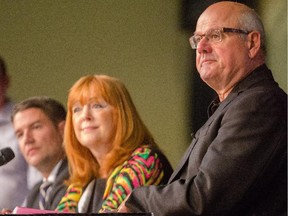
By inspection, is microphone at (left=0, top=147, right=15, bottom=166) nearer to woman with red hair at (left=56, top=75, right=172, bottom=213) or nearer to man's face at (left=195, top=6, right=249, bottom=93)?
woman with red hair at (left=56, top=75, right=172, bottom=213)

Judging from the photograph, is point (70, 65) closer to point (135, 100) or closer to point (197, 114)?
point (135, 100)

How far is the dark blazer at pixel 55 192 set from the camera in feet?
12.1

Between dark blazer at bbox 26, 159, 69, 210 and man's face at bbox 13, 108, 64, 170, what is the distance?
0.27 feet

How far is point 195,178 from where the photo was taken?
111 inches

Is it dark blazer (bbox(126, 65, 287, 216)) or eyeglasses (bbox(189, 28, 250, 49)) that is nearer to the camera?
dark blazer (bbox(126, 65, 287, 216))

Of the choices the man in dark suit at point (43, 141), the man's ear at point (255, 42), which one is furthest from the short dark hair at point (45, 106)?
the man's ear at point (255, 42)

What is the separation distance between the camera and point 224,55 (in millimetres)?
3123

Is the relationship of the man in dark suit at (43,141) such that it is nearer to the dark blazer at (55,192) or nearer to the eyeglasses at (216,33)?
the dark blazer at (55,192)

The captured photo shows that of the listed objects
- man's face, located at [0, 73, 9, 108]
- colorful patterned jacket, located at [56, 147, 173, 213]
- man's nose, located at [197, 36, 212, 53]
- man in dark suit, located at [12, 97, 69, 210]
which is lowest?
colorful patterned jacket, located at [56, 147, 173, 213]

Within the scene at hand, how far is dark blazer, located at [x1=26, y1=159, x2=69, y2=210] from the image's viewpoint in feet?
12.1

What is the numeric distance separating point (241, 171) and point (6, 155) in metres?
1.43

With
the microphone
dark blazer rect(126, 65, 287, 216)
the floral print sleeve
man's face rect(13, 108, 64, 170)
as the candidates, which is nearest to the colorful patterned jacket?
the floral print sleeve

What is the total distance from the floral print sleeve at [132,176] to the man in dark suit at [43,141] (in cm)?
32

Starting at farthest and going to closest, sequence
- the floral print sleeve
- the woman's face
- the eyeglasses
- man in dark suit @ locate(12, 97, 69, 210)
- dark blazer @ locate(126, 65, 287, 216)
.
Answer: man in dark suit @ locate(12, 97, 69, 210) → the woman's face → the floral print sleeve → the eyeglasses → dark blazer @ locate(126, 65, 287, 216)
